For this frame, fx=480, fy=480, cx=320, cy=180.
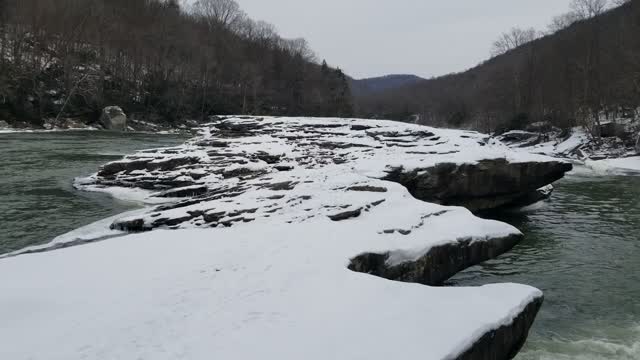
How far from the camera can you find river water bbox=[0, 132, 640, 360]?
7.20 metres

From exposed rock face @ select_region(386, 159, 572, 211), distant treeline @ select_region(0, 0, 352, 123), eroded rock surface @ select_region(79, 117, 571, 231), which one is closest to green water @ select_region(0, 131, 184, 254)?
eroded rock surface @ select_region(79, 117, 571, 231)

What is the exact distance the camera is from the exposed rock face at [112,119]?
44.9 m

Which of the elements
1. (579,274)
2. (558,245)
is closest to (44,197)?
(579,274)

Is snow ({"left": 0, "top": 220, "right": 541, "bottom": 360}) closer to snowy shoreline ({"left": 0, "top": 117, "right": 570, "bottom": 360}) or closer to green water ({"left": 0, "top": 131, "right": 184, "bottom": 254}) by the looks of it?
snowy shoreline ({"left": 0, "top": 117, "right": 570, "bottom": 360})

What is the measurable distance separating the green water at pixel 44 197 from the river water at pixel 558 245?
24mm

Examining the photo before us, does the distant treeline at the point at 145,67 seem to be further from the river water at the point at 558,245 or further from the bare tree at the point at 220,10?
the river water at the point at 558,245

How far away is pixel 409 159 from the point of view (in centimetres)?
1412

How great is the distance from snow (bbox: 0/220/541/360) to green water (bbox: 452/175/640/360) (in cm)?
239

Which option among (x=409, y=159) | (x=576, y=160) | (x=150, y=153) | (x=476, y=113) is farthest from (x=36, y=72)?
(x=476, y=113)

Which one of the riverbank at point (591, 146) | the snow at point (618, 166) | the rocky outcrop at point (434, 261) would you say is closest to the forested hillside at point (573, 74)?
the riverbank at point (591, 146)

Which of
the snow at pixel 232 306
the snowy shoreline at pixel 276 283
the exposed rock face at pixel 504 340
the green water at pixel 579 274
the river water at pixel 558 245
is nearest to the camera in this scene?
the snow at pixel 232 306

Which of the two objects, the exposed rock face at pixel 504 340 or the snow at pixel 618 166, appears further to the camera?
the snow at pixel 618 166

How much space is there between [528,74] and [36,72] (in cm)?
5846

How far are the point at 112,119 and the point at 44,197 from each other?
33.7m
